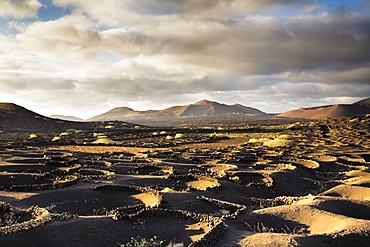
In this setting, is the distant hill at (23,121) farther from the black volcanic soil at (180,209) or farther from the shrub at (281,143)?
the shrub at (281,143)

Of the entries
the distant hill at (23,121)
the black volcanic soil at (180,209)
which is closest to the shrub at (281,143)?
the black volcanic soil at (180,209)

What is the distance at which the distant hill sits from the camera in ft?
283

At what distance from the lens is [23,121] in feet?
307

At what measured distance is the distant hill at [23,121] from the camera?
86.2 metres

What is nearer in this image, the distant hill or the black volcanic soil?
the black volcanic soil

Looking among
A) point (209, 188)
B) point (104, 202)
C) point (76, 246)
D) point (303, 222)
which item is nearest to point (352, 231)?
point (303, 222)

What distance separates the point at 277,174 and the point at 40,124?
92027mm

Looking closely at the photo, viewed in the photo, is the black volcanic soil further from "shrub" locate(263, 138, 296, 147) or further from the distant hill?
the distant hill

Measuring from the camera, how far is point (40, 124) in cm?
9400

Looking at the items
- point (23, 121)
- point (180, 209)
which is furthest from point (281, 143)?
point (23, 121)

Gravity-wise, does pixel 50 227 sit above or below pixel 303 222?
above

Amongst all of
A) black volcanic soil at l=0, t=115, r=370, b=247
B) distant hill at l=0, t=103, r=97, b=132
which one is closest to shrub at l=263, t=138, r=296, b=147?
black volcanic soil at l=0, t=115, r=370, b=247

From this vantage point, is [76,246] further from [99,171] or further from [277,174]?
[277,174]

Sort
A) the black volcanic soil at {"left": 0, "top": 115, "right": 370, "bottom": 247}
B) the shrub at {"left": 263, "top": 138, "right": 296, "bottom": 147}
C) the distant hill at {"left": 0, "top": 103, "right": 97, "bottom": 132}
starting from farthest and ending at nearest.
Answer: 1. the distant hill at {"left": 0, "top": 103, "right": 97, "bottom": 132}
2. the shrub at {"left": 263, "top": 138, "right": 296, "bottom": 147}
3. the black volcanic soil at {"left": 0, "top": 115, "right": 370, "bottom": 247}
